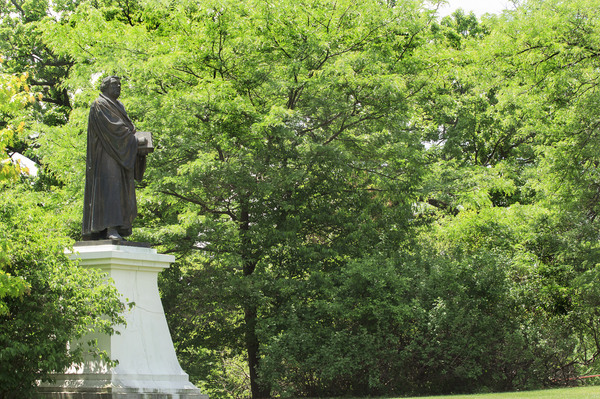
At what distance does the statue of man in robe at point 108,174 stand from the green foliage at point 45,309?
21.5 inches

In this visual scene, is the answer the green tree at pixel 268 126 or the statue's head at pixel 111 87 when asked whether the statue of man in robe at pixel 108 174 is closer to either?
the statue's head at pixel 111 87

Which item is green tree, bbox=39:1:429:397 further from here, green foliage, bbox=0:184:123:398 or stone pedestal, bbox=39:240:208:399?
green foliage, bbox=0:184:123:398

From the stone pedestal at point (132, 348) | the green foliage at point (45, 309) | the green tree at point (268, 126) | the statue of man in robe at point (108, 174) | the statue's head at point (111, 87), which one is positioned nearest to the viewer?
the green foliage at point (45, 309)

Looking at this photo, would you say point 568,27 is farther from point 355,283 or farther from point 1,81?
point 1,81

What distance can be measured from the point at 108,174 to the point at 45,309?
1798mm

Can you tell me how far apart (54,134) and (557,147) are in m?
12.4

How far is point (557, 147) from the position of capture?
57.0ft

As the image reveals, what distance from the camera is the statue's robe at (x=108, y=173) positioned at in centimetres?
875

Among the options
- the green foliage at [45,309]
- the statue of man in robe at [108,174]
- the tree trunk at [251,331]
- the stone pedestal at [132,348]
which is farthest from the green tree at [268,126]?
the green foliage at [45,309]

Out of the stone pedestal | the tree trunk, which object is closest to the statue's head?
the stone pedestal

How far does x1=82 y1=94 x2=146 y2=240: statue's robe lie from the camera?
8750 millimetres

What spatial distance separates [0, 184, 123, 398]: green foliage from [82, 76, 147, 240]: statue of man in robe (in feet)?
1.79

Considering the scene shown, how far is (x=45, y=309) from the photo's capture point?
8008mm

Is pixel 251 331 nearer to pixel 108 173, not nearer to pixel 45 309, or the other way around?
pixel 108 173
